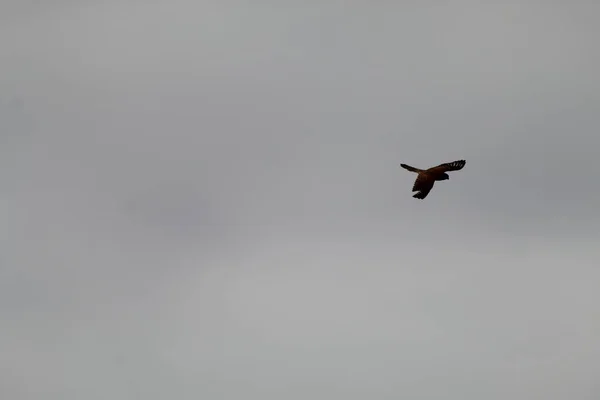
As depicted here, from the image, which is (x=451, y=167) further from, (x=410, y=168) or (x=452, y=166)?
(x=410, y=168)

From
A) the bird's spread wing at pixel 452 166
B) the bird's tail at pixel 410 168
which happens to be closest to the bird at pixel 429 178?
the bird's spread wing at pixel 452 166

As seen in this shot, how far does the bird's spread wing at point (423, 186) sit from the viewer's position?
132250 millimetres

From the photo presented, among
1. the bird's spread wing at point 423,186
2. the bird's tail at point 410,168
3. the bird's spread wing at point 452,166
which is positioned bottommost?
the bird's spread wing at point 423,186

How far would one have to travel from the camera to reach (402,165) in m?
134

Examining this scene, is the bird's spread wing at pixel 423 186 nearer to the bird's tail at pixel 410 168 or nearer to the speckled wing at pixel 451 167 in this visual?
the speckled wing at pixel 451 167

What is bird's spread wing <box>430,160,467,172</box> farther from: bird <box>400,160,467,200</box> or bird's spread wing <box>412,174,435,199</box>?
bird's spread wing <box>412,174,435,199</box>

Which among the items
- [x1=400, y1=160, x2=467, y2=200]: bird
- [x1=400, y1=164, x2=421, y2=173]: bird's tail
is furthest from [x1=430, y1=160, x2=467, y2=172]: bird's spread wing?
[x1=400, y1=164, x2=421, y2=173]: bird's tail

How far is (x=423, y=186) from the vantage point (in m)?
133

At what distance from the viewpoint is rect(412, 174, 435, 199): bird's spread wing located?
13225cm

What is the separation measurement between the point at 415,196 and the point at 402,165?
4581mm

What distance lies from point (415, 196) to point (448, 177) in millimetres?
4732

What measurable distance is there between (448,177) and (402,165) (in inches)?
218

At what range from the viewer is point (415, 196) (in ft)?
432

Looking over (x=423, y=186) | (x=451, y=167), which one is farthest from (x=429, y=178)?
(x=451, y=167)
